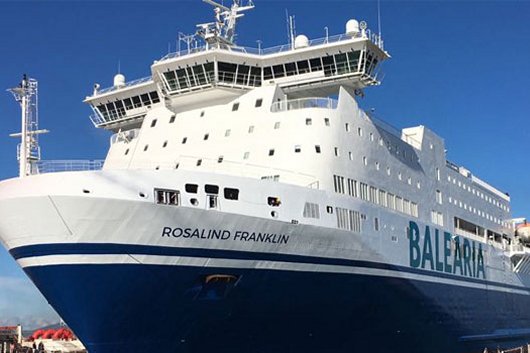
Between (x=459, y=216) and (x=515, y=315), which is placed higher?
(x=459, y=216)

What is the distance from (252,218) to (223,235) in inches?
37.6

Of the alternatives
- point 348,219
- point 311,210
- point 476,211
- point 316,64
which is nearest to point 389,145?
point 316,64

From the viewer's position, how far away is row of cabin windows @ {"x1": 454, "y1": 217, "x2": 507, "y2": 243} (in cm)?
2974

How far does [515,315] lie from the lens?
34.0 metres

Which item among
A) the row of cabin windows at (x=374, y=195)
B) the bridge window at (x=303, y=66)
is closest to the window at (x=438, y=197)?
the row of cabin windows at (x=374, y=195)

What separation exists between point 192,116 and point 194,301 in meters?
8.72

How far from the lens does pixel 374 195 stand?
848 inches

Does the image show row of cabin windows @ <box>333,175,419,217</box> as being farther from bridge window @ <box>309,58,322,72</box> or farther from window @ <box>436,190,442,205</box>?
bridge window @ <box>309,58,322,72</box>

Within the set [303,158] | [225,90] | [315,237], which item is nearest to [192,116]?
[225,90]

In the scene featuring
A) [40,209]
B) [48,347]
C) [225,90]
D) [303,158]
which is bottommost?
[48,347]

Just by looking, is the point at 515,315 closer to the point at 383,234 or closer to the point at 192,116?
the point at 383,234

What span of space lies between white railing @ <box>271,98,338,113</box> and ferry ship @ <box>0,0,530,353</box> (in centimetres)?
7

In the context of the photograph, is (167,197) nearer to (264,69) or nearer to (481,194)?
(264,69)

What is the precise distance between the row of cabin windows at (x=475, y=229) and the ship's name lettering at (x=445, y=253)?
32.0 inches
